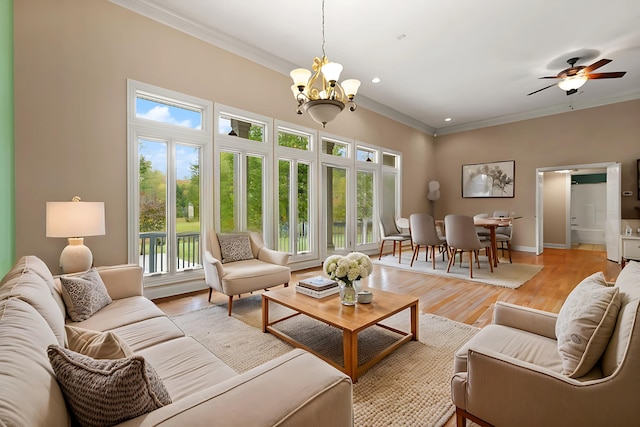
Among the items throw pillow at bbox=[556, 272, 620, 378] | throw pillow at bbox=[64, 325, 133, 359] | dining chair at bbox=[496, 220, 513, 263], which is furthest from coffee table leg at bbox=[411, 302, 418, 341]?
dining chair at bbox=[496, 220, 513, 263]

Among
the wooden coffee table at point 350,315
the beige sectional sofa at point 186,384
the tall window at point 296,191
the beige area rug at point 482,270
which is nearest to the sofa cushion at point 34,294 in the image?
the beige sectional sofa at point 186,384

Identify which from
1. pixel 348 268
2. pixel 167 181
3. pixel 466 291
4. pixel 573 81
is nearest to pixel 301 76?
pixel 348 268

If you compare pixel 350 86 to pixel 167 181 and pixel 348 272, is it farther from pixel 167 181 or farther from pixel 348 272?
pixel 167 181

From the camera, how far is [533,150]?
7.09m

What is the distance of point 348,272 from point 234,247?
6.55 ft

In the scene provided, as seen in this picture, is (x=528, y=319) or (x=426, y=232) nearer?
(x=528, y=319)

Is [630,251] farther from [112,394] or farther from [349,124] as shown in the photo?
[112,394]

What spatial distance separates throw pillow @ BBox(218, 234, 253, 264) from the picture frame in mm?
6589

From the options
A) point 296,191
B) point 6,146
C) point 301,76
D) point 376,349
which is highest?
point 301,76

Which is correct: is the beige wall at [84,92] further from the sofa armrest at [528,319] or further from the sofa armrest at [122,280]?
the sofa armrest at [528,319]

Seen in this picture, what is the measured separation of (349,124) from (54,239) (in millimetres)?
4902

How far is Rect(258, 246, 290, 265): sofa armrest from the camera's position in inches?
144

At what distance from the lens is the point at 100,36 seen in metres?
3.16

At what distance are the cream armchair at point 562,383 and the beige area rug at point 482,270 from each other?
319cm
